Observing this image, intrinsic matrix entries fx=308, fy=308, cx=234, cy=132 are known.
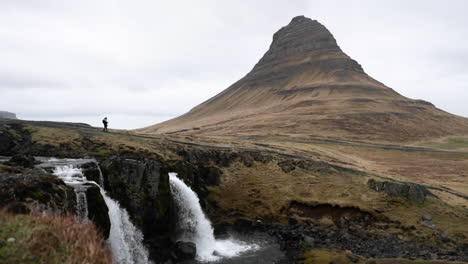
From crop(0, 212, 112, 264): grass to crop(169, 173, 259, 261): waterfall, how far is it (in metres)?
23.3

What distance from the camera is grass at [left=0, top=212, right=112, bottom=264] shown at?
28.5ft

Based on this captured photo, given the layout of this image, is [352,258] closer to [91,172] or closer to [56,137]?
[91,172]

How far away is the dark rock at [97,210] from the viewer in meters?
23.7

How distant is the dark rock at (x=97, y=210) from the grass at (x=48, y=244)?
1376cm

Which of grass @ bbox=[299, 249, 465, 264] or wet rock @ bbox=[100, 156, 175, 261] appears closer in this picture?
grass @ bbox=[299, 249, 465, 264]

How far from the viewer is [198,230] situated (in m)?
36.3

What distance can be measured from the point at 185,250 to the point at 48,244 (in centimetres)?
2368

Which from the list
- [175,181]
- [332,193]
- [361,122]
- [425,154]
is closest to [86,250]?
[175,181]

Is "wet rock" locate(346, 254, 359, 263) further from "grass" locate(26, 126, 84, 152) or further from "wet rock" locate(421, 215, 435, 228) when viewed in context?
"grass" locate(26, 126, 84, 152)

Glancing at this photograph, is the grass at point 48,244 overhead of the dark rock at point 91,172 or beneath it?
overhead

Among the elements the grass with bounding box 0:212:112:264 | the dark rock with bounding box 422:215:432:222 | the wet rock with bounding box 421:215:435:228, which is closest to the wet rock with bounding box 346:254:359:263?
the wet rock with bounding box 421:215:435:228

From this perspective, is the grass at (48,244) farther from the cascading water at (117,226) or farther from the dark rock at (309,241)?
the dark rock at (309,241)

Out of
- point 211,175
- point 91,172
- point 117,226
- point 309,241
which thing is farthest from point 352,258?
point 91,172

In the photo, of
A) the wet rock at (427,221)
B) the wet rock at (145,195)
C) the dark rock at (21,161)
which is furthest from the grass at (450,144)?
the dark rock at (21,161)
